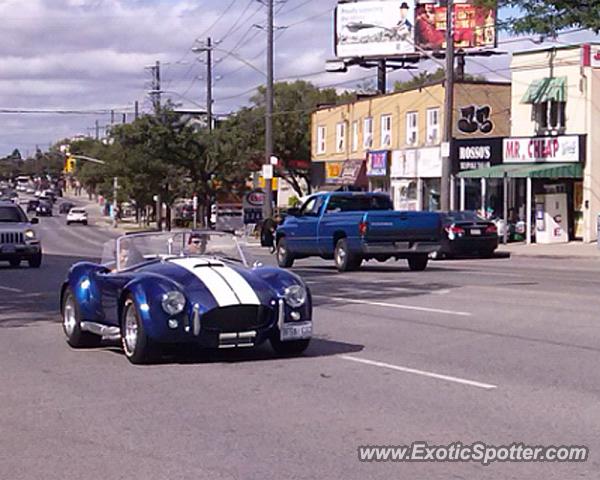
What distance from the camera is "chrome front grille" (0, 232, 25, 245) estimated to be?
29.6 meters

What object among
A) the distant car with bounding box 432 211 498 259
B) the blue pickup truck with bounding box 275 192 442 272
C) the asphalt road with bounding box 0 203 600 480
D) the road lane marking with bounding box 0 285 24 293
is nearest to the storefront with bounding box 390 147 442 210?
the distant car with bounding box 432 211 498 259

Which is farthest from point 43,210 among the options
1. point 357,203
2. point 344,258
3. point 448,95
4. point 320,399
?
point 320,399

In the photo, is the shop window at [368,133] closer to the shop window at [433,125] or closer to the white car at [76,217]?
the shop window at [433,125]

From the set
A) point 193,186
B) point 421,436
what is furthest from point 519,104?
point 421,436

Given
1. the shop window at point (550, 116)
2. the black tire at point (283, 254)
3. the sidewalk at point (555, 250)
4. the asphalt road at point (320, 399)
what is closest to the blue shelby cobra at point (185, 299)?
the asphalt road at point (320, 399)

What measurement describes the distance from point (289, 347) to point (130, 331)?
167 centimetres

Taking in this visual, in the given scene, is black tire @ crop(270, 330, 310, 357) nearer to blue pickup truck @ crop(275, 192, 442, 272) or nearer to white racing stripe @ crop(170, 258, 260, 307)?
white racing stripe @ crop(170, 258, 260, 307)

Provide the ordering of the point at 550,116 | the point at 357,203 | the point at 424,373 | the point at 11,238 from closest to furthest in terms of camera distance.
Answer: the point at 424,373
the point at 357,203
the point at 11,238
the point at 550,116

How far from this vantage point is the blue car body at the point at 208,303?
446 inches

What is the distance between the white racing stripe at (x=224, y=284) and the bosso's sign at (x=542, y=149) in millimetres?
32450

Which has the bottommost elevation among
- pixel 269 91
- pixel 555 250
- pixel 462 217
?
pixel 555 250

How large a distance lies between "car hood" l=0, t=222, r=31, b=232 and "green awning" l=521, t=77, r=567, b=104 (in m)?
21.6

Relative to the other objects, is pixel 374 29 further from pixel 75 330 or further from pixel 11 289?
pixel 75 330

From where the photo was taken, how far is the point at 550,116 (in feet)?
146
